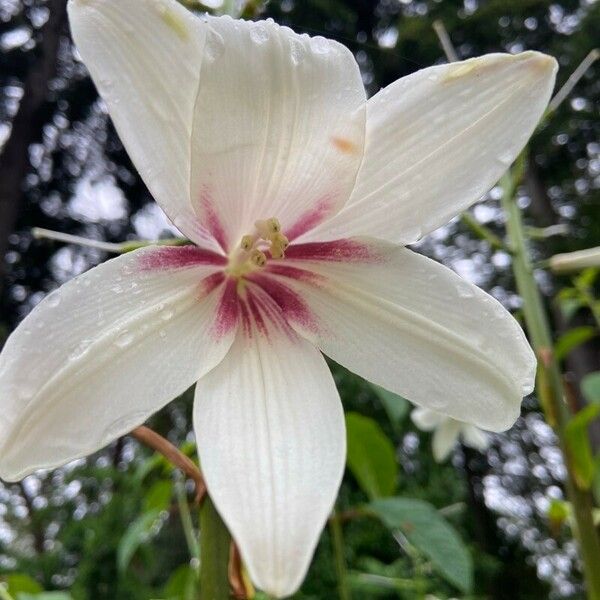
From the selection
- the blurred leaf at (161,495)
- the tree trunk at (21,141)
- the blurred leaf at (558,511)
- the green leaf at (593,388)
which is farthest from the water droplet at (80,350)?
the tree trunk at (21,141)

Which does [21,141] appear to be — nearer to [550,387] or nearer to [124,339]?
[550,387]

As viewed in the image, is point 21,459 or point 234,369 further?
point 234,369

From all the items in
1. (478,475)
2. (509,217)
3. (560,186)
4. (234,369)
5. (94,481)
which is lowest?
(478,475)

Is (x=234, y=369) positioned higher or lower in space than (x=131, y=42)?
lower

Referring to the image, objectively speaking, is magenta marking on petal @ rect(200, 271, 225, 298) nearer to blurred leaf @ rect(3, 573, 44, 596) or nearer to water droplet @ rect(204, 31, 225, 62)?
water droplet @ rect(204, 31, 225, 62)

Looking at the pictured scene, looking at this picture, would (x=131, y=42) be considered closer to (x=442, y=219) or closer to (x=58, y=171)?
(x=442, y=219)

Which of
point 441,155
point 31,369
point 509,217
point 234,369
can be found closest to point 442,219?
point 441,155

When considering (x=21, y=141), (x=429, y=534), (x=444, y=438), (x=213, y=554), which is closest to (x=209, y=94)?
(x=213, y=554)
